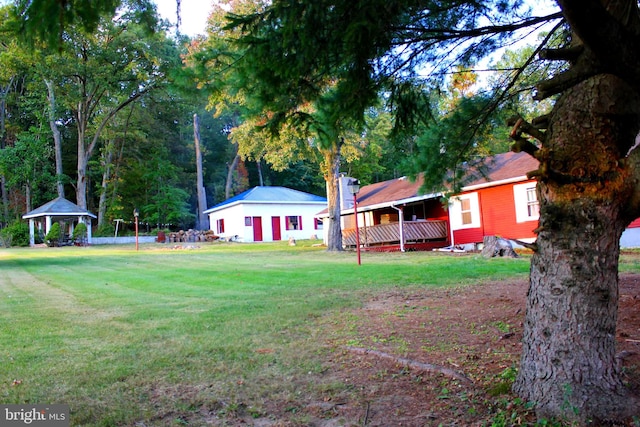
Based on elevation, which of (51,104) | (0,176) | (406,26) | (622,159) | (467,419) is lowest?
(467,419)

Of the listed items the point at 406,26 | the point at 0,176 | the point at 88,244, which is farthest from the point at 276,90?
the point at 0,176

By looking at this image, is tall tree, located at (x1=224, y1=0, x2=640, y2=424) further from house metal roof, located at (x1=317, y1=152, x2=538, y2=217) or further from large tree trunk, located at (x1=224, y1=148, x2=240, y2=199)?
large tree trunk, located at (x1=224, y1=148, x2=240, y2=199)

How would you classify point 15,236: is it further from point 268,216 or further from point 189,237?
point 268,216

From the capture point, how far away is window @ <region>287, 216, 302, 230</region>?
118ft

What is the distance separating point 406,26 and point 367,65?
650mm

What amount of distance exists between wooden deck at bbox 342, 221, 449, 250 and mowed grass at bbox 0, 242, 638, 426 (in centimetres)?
976

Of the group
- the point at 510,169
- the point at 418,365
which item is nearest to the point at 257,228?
the point at 510,169

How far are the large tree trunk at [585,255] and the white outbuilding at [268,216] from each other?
98.2ft

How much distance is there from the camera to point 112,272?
12.7m

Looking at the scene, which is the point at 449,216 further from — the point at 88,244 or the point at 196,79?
the point at 88,244

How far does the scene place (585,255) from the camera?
9.34ft

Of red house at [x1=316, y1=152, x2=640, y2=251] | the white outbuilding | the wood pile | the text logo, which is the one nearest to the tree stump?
red house at [x1=316, y1=152, x2=640, y2=251]

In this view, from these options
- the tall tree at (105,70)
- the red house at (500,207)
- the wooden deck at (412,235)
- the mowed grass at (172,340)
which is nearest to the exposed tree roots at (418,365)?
the mowed grass at (172,340)

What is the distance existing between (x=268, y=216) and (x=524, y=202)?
21.4m
